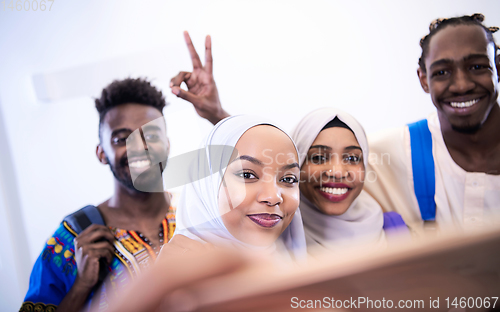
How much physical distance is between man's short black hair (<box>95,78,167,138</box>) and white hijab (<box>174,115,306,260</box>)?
35cm

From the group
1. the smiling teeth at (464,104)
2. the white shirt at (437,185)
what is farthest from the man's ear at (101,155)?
the smiling teeth at (464,104)

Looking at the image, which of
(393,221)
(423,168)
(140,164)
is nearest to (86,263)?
(140,164)

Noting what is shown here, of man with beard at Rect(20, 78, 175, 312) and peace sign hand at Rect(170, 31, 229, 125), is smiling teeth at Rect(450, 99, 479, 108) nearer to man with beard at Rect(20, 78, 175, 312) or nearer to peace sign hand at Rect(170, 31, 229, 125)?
peace sign hand at Rect(170, 31, 229, 125)

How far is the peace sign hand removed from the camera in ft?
3.94

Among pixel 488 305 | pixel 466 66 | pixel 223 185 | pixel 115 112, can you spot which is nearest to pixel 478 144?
pixel 466 66

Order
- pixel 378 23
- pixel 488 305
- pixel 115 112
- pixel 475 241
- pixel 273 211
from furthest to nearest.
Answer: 1. pixel 378 23
2. pixel 115 112
3. pixel 273 211
4. pixel 488 305
5. pixel 475 241

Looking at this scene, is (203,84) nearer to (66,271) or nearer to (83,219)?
(83,219)

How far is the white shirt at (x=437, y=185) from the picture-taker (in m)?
1.18

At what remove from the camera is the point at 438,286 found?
36 centimetres

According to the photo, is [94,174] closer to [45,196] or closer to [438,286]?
[45,196]

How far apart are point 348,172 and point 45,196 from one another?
3.76ft

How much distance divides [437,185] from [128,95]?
1.23 m

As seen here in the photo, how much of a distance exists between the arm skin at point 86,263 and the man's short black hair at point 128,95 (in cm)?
39

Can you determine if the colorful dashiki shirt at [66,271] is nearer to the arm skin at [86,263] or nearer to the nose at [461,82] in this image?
the arm skin at [86,263]
